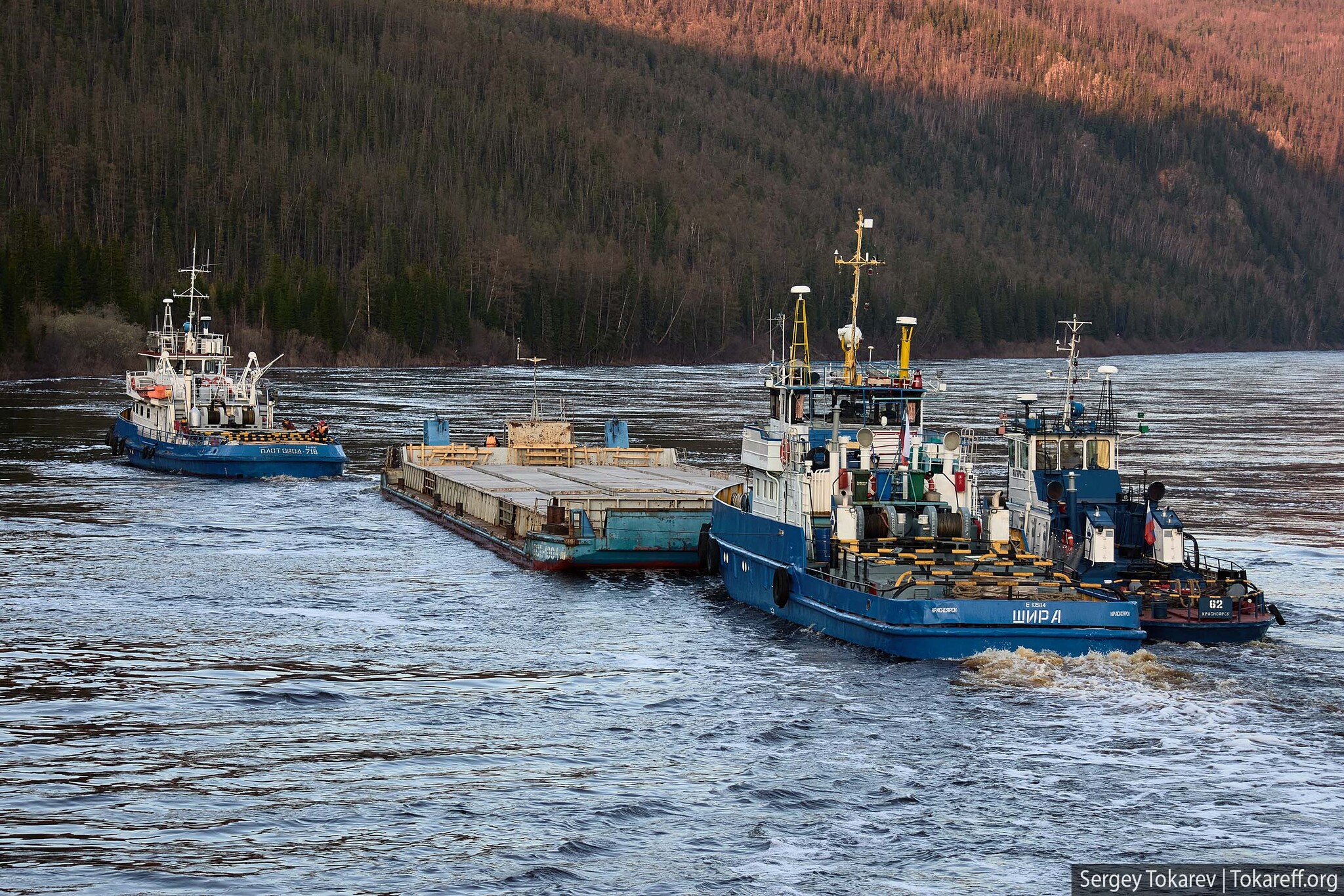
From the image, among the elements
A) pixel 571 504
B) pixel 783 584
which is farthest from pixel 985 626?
pixel 571 504

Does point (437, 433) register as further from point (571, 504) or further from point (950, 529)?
point (950, 529)

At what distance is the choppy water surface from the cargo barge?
3.92ft

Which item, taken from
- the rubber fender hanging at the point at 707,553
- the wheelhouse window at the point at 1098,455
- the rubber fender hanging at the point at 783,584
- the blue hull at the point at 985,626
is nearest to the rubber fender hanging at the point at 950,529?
the rubber fender hanging at the point at 783,584

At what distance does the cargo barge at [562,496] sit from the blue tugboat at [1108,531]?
947 centimetres

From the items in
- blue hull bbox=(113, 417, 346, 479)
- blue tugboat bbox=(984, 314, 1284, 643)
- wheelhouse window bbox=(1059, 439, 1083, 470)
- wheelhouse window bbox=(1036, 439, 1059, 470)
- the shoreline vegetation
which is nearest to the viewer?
blue tugboat bbox=(984, 314, 1284, 643)

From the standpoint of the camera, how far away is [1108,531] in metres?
40.2

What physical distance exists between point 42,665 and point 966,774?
19433 millimetres

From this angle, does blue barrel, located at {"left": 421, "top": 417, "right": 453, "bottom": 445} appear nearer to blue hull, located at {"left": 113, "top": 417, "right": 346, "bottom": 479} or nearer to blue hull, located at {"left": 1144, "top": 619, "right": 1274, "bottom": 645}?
blue hull, located at {"left": 113, "top": 417, "right": 346, "bottom": 479}

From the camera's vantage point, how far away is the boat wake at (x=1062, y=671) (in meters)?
33.2

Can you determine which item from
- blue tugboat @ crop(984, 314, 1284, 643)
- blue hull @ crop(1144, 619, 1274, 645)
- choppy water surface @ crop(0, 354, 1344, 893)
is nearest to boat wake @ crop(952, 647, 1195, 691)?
choppy water surface @ crop(0, 354, 1344, 893)

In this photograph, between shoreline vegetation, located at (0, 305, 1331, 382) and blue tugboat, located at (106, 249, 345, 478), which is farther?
shoreline vegetation, located at (0, 305, 1331, 382)

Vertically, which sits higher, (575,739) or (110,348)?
(110,348)

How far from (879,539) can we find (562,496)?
1441 centimetres

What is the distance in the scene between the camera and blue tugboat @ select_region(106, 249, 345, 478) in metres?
73.1
